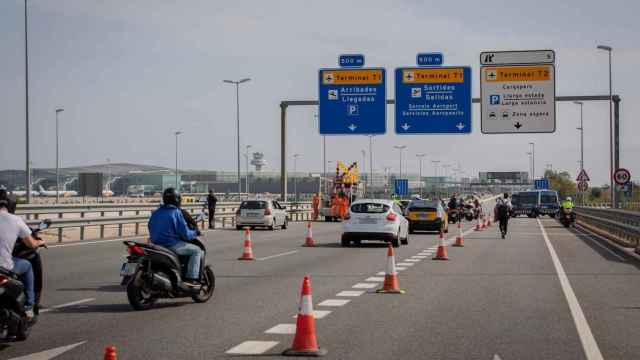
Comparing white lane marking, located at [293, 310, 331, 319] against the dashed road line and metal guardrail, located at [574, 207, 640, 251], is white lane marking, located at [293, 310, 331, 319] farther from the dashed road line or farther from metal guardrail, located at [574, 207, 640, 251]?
metal guardrail, located at [574, 207, 640, 251]

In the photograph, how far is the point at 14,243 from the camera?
9.21 m

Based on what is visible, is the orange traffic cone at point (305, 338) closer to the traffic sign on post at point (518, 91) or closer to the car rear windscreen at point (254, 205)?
the traffic sign on post at point (518, 91)

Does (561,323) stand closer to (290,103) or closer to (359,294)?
(359,294)

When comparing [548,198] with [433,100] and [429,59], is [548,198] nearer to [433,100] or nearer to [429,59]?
[433,100]

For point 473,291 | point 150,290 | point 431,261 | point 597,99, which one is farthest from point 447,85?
point 150,290

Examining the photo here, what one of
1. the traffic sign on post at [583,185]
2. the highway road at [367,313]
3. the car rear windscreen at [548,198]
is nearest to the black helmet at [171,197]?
the highway road at [367,313]

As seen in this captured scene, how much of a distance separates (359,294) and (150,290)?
3455 millimetres

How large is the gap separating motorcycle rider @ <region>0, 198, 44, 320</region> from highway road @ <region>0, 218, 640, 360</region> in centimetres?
52

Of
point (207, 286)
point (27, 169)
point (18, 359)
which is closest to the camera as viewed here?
point (18, 359)

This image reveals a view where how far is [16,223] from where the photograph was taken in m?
9.20

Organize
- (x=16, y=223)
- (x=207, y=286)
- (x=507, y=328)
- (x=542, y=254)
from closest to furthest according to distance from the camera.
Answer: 1. (x=16, y=223)
2. (x=507, y=328)
3. (x=207, y=286)
4. (x=542, y=254)

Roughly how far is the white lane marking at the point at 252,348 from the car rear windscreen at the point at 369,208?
1827cm

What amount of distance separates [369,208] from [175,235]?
1552cm

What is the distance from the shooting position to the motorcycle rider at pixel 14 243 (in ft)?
29.5
